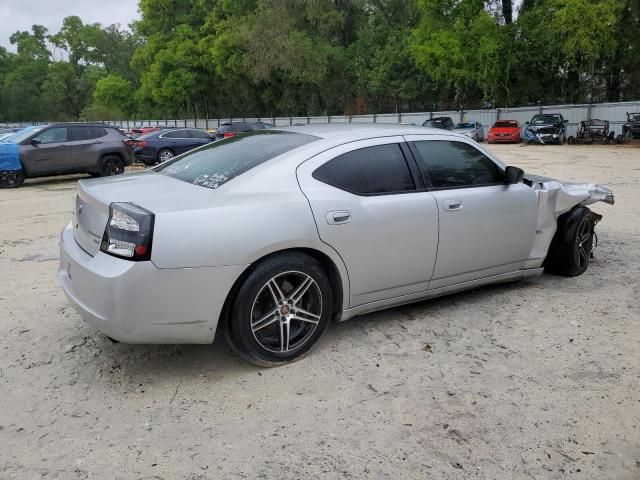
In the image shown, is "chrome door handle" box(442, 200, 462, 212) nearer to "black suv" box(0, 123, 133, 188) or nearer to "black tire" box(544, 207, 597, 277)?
"black tire" box(544, 207, 597, 277)

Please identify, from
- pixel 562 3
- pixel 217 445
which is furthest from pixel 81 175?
pixel 562 3

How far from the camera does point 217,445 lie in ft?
8.86

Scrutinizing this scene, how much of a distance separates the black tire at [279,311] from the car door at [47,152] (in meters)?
12.5

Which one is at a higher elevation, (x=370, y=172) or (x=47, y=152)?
(x=370, y=172)

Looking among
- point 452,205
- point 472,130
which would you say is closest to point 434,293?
point 452,205

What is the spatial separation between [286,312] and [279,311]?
0.05 metres

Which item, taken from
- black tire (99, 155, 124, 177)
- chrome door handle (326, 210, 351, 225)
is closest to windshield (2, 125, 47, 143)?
black tire (99, 155, 124, 177)

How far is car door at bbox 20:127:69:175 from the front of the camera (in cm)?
1362

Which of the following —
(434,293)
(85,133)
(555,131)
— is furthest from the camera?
(555,131)

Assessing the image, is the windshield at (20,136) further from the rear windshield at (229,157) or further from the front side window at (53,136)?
the rear windshield at (229,157)

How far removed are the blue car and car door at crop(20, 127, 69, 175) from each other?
4326 mm

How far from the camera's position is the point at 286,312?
3412 mm

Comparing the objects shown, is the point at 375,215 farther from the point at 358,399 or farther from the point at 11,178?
the point at 11,178

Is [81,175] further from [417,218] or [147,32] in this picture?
[147,32]
